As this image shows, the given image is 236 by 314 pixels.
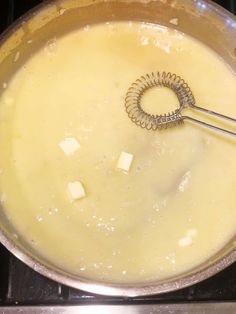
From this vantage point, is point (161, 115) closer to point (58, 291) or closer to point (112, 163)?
point (112, 163)

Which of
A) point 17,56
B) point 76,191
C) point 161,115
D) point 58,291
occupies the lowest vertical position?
point 58,291

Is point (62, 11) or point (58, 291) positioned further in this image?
point (62, 11)

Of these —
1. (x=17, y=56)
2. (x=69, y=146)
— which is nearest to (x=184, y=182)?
(x=69, y=146)

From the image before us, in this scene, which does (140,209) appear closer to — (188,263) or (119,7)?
(188,263)

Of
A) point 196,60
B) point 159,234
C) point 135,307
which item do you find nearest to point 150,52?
point 196,60

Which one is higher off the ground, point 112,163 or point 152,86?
point 152,86

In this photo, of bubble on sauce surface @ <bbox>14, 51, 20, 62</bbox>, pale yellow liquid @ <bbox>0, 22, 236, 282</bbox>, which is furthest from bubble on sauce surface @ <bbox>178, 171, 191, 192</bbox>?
bubble on sauce surface @ <bbox>14, 51, 20, 62</bbox>
